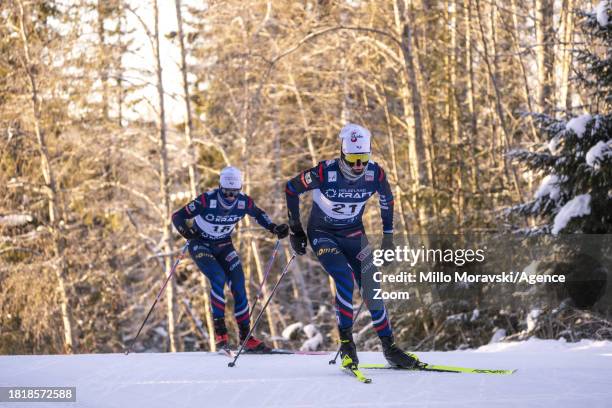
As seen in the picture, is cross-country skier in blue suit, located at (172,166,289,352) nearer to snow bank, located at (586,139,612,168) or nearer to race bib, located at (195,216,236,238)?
race bib, located at (195,216,236,238)

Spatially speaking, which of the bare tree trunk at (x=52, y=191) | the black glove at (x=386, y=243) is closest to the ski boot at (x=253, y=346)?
the black glove at (x=386, y=243)

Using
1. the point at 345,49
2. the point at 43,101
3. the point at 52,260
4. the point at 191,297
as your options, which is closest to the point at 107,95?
the point at 43,101

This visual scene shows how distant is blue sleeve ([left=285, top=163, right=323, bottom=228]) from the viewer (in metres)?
6.83

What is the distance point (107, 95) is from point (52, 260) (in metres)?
4.05

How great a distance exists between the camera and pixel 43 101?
58.4 feet

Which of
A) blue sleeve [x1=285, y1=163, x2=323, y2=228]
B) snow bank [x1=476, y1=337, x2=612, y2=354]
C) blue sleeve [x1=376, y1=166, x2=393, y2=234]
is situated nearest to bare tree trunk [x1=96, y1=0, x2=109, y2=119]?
snow bank [x1=476, y1=337, x2=612, y2=354]

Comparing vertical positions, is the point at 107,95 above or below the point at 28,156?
above

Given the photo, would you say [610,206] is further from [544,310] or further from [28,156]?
[28,156]

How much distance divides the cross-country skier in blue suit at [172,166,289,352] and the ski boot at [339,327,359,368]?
2.29 m

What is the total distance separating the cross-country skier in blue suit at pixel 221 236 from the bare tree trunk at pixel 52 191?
28.4ft

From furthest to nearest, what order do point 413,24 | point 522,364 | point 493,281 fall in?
1. point 413,24
2. point 493,281
3. point 522,364

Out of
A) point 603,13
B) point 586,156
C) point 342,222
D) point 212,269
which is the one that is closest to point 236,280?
point 212,269

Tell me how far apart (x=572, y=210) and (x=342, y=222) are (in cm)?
367

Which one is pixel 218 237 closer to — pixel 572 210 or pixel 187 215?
pixel 187 215
